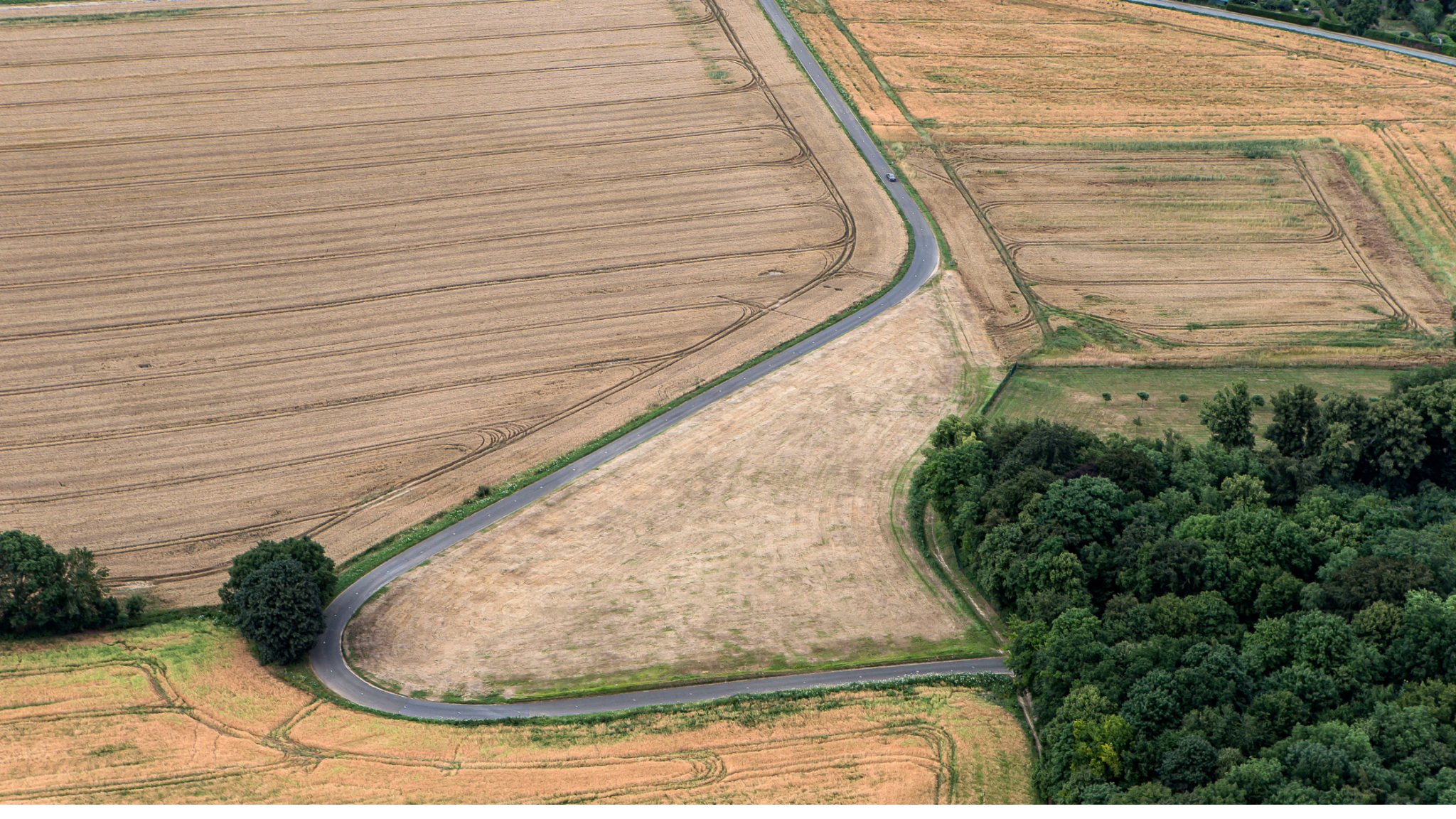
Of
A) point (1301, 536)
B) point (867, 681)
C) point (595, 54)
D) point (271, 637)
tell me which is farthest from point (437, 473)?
point (595, 54)

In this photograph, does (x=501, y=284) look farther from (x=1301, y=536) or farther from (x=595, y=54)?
(x=1301, y=536)

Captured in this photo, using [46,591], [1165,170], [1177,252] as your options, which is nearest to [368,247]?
[46,591]

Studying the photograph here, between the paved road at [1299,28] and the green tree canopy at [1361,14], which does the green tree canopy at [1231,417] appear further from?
the green tree canopy at [1361,14]

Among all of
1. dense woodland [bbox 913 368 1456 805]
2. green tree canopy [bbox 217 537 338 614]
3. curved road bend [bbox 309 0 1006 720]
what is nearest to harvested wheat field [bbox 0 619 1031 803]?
curved road bend [bbox 309 0 1006 720]

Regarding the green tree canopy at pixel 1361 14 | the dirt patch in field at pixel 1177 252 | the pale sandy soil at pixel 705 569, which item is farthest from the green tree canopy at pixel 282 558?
the green tree canopy at pixel 1361 14

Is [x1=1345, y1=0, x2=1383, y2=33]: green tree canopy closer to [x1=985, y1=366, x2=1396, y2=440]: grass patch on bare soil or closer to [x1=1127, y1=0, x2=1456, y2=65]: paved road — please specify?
[x1=1127, y1=0, x2=1456, y2=65]: paved road

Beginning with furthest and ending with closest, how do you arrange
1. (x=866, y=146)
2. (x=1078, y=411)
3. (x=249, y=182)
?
(x=866, y=146), (x=249, y=182), (x=1078, y=411)
